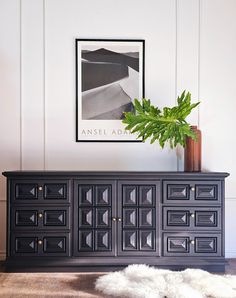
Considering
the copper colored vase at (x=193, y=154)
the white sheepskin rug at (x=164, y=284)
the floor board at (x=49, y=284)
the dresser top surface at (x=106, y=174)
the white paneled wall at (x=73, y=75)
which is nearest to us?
the white sheepskin rug at (x=164, y=284)

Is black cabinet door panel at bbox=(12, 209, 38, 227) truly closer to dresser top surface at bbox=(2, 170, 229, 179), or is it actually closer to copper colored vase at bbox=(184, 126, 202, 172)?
dresser top surface at bbox=(2, 170, 229, 179)

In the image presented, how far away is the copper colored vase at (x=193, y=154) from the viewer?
9.50 feet

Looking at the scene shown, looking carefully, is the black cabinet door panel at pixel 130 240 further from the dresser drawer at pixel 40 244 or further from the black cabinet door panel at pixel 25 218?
the black cabinet door panel at pixel 25 218

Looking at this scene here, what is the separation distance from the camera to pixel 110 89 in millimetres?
3217

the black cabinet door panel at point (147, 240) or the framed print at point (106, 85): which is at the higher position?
the framed print at point (106, 85)

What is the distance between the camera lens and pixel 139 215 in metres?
2.75

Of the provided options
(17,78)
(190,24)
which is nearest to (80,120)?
(17,78)

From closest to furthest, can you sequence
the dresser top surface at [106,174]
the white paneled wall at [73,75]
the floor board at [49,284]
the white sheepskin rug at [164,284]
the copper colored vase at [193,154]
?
the white sheepskin rug at [164,284]
the floor board at [49,284]
the dresser top surface at [106,174]
the copper colored vase at [193,154]
the white paneled wall at [73,75]

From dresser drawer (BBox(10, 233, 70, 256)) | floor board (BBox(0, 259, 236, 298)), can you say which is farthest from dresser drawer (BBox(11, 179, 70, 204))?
floor board (BBox(0, 259, 236, 298))

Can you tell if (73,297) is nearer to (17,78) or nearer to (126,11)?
(17,78)

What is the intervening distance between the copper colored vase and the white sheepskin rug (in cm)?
76

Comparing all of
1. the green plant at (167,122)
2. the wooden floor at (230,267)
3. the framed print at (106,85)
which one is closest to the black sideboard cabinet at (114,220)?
the wooden floor at (230,267)

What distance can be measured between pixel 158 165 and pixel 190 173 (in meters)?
0.51

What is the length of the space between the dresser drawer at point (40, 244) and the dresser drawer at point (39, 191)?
0.25m
